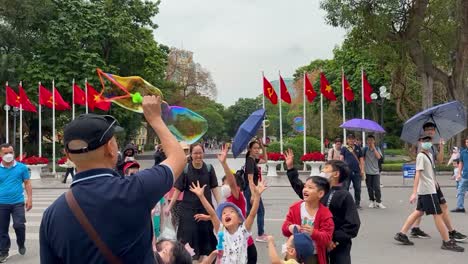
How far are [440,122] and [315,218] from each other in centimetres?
578

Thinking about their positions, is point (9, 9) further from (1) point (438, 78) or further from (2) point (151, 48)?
(1) point (438, 78)

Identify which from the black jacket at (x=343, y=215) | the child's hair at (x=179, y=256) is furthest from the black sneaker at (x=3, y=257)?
the child's hair at (x=179, y=256)

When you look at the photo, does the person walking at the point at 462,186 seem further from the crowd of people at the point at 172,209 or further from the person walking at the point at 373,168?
the crowd of people at the point at 172,209

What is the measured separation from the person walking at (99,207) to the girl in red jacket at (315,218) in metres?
2.07

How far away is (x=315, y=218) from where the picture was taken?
13.4 ft

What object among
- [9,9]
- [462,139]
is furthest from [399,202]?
[9,9]

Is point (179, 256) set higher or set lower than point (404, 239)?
higher

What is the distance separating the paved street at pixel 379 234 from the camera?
714 centimetres

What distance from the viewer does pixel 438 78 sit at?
2475 centimetres

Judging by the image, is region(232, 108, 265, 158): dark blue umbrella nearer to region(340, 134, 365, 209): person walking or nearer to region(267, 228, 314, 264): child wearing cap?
region(267, 228, 314, 264): child wearing cap

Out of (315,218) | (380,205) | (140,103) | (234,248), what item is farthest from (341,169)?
(380,205)

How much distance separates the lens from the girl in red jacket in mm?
3963

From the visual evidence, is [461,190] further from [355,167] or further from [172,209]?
[172,209]

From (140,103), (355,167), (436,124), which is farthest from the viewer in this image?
(355,167)
